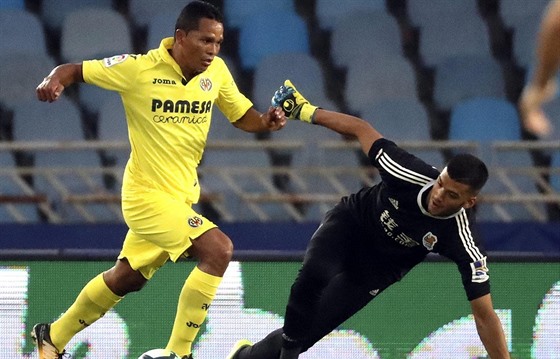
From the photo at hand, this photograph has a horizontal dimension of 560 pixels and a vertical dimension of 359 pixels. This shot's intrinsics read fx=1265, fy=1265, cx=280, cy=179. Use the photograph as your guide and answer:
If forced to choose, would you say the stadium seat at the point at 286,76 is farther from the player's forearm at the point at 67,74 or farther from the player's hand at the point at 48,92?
the player's hand at the point at 48,92

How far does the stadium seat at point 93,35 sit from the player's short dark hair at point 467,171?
5.74 m

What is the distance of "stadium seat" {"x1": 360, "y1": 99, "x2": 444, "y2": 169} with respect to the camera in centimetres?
1045

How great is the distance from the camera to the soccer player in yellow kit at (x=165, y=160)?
6062mm

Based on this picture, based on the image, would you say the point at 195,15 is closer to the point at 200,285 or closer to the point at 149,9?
the point at 200,285

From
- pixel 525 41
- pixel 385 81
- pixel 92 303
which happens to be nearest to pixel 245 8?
pixel 385 81

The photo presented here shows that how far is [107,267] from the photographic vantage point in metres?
7.02

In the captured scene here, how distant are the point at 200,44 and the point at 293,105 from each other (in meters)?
0.62

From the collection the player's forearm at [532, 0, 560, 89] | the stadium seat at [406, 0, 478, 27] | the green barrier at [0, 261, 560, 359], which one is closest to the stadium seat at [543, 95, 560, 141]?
the stadium seat at [406, 0, 478, 27]

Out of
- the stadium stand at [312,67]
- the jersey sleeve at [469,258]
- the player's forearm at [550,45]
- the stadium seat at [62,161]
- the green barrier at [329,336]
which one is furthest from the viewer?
the stadium stand at [312,67]

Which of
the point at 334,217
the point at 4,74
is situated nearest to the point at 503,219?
the point at 334,217

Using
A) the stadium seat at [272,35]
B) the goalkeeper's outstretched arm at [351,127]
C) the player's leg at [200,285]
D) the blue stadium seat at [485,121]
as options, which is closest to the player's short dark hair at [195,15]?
the goalkeeper's outstretched arm at [351,127]

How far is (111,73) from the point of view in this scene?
248 inches

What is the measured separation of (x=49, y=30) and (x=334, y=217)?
5.94 meters

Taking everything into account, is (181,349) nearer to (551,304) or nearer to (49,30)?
(551,304)
